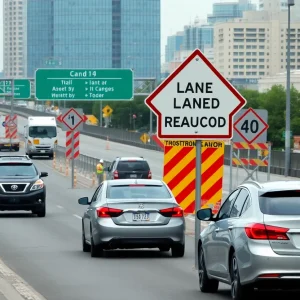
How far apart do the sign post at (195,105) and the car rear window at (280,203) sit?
3.71m

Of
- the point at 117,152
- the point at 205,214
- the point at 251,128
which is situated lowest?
the point at 117,152

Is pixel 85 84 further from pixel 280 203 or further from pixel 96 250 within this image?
pixel 280 203

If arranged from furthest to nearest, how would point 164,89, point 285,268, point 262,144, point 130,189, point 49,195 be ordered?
point 49,195, point 262,144, point 130,189, point 164,89, point 285,268

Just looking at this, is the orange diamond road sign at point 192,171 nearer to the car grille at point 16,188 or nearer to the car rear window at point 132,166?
the car grille at point 16,188

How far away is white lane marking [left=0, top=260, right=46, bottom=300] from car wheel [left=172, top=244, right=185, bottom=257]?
133 inches

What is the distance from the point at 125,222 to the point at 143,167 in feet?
83.6

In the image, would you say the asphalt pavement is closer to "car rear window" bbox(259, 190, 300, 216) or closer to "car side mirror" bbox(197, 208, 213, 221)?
"car side mirror" bbox(197, 208, 213, 221)

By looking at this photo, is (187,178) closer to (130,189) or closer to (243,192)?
(130,189)

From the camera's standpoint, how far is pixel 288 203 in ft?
40.7

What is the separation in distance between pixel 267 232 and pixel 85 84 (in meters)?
51.4

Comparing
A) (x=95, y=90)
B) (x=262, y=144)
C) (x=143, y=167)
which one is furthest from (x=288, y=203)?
(x=95, y=90)

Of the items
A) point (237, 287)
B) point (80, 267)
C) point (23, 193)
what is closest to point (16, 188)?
point (23, 193)

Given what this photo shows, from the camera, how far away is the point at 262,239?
39.7 ft

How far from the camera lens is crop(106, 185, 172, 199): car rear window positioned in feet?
67.5
